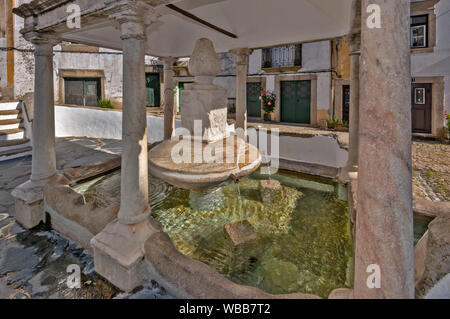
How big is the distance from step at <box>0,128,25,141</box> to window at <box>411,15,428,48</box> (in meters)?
15.1

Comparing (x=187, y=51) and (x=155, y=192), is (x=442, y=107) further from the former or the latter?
(x=155, y=192)

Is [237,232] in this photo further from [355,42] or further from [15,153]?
[15,153]

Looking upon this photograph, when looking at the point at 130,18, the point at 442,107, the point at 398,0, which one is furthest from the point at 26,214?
the point at 442,107

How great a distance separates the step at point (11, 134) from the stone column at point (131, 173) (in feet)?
25.1

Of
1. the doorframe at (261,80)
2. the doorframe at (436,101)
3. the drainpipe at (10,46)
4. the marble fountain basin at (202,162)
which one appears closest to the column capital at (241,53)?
the marble fountain basin at (202,162)

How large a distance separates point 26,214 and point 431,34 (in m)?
13.9

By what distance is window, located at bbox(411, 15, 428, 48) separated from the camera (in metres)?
10.1

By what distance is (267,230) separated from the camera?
3.59m

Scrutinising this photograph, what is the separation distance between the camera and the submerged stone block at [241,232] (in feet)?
10.9

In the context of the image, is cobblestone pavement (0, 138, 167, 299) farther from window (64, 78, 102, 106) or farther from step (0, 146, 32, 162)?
window (64, 78, 102, 106)

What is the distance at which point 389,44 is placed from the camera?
1.55 metres

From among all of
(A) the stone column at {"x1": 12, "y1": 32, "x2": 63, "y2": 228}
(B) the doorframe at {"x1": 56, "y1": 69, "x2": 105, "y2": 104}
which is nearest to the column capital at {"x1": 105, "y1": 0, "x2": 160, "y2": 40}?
(A) the stone column at {"x1": 12, "y1": 32, "x2": 63, "y2": 228}

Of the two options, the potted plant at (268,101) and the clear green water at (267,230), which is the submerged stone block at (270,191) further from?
the potted plant at (268,101)

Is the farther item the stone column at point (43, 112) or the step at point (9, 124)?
the step at point (9, 124)
